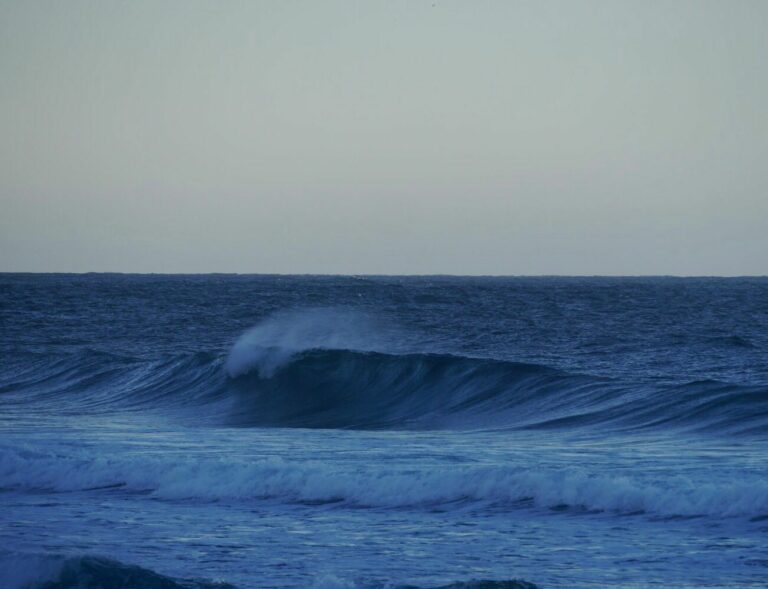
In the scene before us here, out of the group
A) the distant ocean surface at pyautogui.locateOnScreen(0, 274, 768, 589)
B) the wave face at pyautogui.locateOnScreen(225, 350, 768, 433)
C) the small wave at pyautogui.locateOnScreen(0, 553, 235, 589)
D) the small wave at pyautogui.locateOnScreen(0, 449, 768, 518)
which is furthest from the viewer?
the wave face at pyautogui.locateOnScreen(225, 350, 768, 433)

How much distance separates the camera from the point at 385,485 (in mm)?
12414

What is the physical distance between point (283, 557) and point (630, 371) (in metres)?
17.2

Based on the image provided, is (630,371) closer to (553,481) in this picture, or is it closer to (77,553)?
(553,481)

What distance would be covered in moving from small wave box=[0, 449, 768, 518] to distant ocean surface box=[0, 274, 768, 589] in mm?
27

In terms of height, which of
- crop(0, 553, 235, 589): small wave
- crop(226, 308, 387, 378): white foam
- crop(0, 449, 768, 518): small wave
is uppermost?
crop(226, 308, 387, 378): white foam

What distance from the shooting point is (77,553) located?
31.6 feet

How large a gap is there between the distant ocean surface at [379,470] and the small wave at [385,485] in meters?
0.03

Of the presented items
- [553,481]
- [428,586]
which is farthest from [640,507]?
[428,586]

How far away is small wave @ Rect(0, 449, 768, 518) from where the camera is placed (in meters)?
11.3

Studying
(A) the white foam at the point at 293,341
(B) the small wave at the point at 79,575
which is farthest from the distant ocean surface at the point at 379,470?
(A) the white foam at the point at 293,341

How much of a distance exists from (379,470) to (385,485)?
1.98 ft

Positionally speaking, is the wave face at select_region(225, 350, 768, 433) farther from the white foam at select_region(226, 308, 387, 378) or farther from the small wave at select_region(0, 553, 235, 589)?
the small wave at select_region(0, 553, 235, 589)

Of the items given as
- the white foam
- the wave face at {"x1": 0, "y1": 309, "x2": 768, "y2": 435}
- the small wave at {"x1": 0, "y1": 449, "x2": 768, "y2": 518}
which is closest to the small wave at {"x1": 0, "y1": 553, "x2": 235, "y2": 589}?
the small wave at {"x1": 0, "y1": 449, "x2": 768, "y2": 518}

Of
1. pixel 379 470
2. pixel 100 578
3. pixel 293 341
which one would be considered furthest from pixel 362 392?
pixel 100 578
